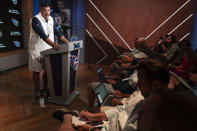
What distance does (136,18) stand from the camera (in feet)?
18.7

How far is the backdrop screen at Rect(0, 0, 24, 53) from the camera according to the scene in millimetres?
4590

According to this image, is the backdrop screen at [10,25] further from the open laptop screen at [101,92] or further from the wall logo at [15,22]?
the open laptop screen at [101,92]

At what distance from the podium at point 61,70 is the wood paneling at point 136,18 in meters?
2.95

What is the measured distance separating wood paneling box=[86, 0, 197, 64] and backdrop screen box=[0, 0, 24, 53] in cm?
196

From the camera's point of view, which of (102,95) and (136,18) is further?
(136,18)

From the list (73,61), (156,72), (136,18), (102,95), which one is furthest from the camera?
(136,18)

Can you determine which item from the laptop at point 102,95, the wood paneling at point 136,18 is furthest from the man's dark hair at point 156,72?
the wood paneling at point 136,18

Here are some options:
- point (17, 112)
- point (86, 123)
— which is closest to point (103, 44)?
point (17, 112)

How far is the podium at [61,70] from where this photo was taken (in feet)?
9.08

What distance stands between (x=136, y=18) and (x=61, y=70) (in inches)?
142

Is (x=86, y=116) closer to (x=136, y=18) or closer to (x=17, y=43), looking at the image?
(x=17, y=43)

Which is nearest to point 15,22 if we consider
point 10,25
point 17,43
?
point 10,25

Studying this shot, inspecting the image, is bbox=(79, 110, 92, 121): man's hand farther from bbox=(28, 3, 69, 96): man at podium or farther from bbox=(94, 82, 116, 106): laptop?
bbox=(28, 3, 69, 96): man at podium

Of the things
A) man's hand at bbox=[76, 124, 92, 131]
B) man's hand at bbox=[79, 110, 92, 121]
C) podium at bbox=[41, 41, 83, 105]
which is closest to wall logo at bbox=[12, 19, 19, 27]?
podium at bbox=[41, 41, 83, 105]
